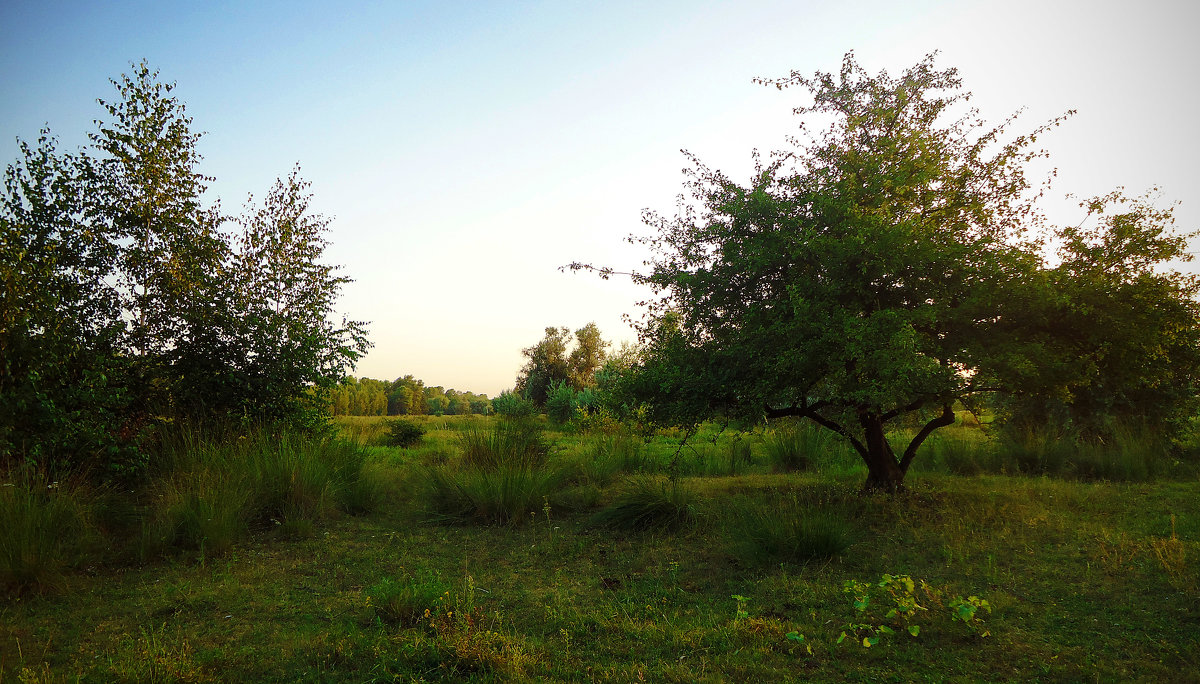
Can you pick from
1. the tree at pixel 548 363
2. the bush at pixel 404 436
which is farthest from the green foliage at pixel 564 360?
the bush at pixel 404 436

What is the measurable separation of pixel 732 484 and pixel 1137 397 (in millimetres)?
8796

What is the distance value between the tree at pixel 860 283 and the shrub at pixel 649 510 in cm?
97

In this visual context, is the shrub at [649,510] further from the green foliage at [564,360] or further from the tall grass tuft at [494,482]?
the green foliage at [564,360]

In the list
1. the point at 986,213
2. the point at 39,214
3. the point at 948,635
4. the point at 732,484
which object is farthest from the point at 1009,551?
the point at 39,214

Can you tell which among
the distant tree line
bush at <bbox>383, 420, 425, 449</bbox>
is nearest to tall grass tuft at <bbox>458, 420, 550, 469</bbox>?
bush at <bbox>383, 420, 425, 449</bbox>

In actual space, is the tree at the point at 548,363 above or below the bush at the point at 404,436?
above

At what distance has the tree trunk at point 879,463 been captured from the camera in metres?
8.19

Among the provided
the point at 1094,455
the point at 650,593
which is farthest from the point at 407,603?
the point at 1094,455

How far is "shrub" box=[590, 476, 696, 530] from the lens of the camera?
7422 millimetres

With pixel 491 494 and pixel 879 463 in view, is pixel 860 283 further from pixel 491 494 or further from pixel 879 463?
pixel 491 494

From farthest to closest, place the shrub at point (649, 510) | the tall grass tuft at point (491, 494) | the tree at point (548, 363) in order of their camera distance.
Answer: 1. the tree at point (548, 363)
2. the tall grass tuft at point (491, 494)
3. the shrub at point (649, 510)

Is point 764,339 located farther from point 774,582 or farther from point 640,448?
point 640,448

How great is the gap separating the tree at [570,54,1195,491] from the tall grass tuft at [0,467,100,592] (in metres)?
5.86

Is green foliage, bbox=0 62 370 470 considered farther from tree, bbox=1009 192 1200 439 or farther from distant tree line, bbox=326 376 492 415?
distant tree line, bbox=326 376 492 415
